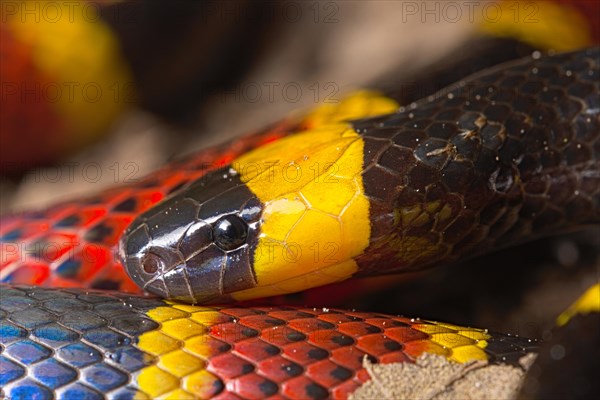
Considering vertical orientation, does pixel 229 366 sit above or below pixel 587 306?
below

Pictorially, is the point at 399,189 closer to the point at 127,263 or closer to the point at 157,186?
the point at 127,263

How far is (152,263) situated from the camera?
265cm

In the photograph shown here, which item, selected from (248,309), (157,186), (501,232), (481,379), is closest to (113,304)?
(248,309)

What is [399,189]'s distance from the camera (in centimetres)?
268

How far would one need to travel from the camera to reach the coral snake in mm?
2260

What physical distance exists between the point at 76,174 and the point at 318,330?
8.85 ft

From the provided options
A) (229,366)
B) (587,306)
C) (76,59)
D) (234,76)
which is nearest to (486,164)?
(587,306)

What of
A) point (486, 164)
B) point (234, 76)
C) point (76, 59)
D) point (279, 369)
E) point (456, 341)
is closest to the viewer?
point (279, 369)

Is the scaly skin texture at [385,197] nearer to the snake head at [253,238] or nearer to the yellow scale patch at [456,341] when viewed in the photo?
the snake head at [253,238]

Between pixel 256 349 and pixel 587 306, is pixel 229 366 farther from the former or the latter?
pixel 587 306

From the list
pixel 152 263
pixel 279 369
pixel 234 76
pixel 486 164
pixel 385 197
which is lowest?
pixel 279 369

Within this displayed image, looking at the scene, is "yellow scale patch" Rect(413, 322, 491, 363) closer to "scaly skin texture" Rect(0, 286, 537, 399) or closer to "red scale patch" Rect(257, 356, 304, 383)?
"scaly skin texture" Rect(0, 286, 537, 399)

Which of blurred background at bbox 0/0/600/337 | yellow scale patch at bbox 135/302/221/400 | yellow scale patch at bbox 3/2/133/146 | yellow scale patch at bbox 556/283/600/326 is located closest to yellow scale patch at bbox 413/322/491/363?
yellow scale patch at bbox 556/283/600/326

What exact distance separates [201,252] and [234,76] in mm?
2648
